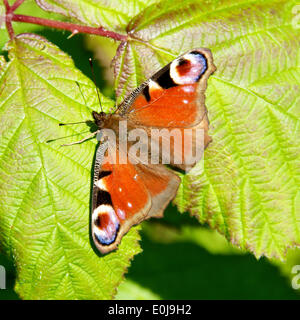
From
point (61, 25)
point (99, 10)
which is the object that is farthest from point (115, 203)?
point (99, 10)

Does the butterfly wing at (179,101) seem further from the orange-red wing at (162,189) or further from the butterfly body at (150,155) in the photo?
the orange-red wing at (162,189)

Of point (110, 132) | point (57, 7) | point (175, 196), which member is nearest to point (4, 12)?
point (57, 7)

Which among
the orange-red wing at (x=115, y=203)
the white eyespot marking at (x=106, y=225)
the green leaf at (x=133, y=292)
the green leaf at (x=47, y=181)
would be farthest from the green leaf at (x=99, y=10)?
the green leaf at (x=133, y=292)

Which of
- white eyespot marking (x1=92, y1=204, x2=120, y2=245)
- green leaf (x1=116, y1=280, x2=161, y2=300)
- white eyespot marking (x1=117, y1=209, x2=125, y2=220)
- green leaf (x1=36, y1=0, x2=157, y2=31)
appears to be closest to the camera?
white eyespot marking (x1=92, y1=204, x2=120, y2=245)

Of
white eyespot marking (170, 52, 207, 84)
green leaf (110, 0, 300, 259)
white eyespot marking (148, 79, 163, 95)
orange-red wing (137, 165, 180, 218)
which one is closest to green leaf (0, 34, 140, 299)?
orange-red wing (137, 165, 180, 218)

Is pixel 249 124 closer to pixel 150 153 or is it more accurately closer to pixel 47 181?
pixel 150 153

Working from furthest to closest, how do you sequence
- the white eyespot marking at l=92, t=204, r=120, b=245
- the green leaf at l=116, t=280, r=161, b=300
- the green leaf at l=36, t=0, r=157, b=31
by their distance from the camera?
the green leaf at l=116, t=280, r=161, b=300
the green leaf at l=36, t=0, r=157, b=31
the white eyespot marking at l=92, t=204, r=120, b=245

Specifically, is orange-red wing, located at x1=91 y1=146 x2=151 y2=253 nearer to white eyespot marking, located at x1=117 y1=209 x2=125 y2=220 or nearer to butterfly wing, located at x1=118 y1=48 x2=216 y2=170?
white eyespot marking, located at x1=117 y1=209 x2=125 y2=220
